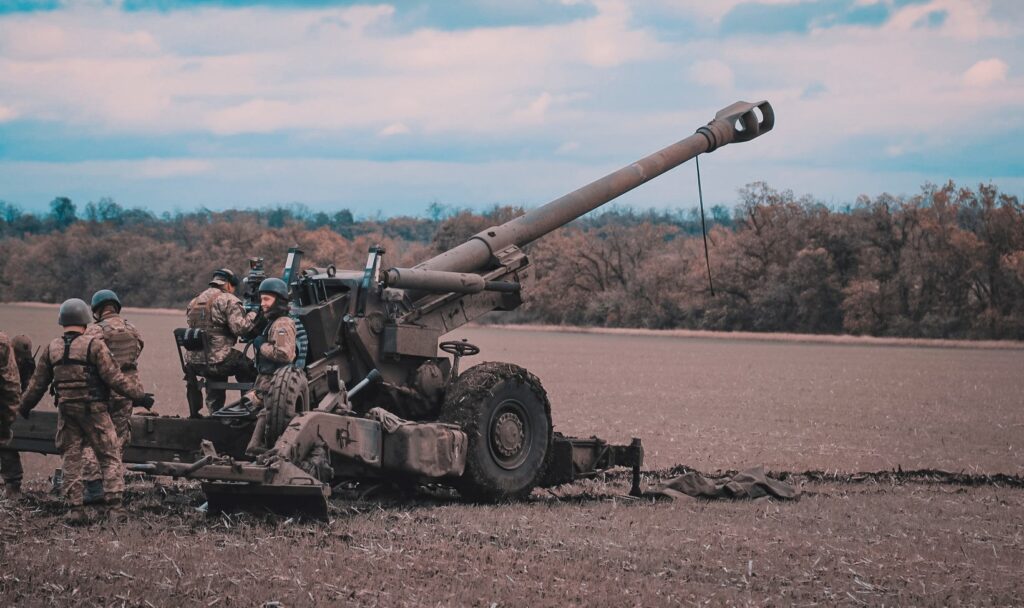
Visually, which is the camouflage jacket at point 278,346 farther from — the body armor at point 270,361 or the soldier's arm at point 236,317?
the soldier's arm at point 236,317

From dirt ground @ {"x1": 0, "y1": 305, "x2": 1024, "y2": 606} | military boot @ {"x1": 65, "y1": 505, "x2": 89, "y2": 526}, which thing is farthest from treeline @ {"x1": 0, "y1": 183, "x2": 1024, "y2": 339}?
military boot @ {"x1": 65, "y1": 505, "x2": 89, "y2": 526}

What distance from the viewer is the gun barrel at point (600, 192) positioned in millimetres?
13625

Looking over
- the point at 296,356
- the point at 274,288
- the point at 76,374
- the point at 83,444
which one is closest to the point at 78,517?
the point at 83,444

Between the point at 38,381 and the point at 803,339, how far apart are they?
67330 mm

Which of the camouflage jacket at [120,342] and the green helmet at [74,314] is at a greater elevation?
the green helmet at [74,314]

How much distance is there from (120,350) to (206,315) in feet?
4.07

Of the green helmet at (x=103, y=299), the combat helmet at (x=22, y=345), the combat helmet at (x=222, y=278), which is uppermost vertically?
the combat helmet at (x=222, y=278)

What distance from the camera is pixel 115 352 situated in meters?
11.7

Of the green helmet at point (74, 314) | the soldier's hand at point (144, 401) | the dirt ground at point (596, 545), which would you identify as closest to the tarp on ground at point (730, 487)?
the dirt ground at point (596, 545)

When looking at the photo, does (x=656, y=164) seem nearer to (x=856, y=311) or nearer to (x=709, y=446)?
(x=709, y=446)

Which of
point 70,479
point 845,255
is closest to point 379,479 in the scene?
point 70,479

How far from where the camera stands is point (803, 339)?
247 feet

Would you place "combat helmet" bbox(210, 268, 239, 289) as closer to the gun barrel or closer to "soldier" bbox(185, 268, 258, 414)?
"soldier" bbox(185, 268, 258, 414)

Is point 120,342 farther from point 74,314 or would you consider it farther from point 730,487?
point 730,487
